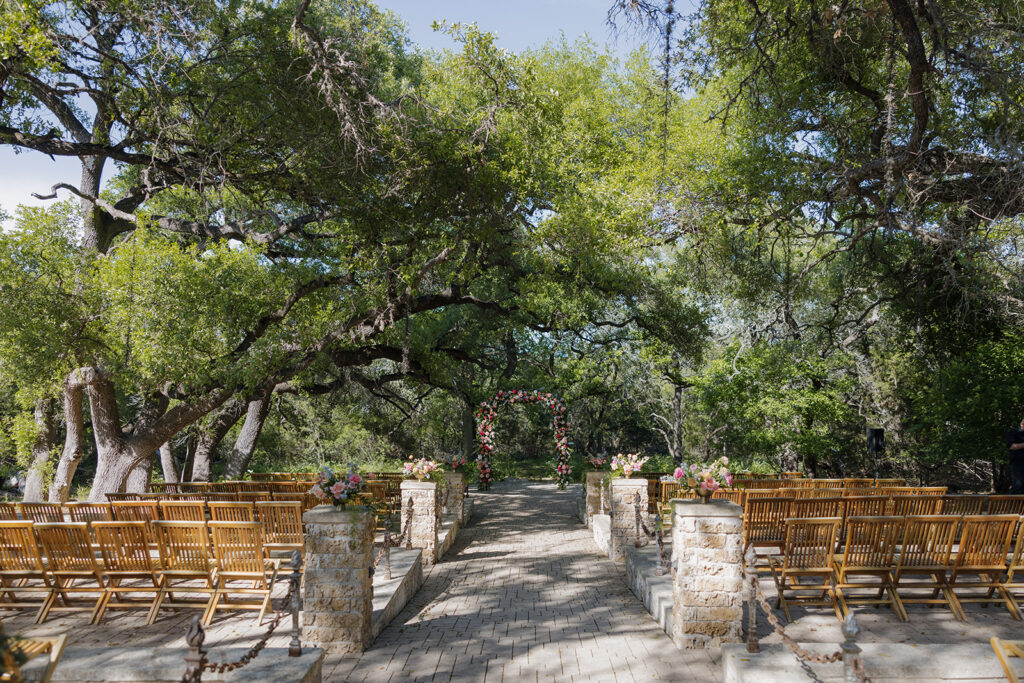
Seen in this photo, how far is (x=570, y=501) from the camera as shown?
1859cm

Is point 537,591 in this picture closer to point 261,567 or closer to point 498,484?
point 261,567

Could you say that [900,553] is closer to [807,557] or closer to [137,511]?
[807,557]

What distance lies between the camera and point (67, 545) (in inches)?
226

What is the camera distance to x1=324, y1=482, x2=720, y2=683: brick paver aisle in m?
4.88

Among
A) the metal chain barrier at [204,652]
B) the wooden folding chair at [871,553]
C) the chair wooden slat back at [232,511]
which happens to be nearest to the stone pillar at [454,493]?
the chair wooden slat back at [232,511]

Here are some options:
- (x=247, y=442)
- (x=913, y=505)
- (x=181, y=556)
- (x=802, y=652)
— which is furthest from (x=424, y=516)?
(x=247, y=442)

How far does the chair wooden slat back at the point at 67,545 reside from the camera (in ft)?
18.5

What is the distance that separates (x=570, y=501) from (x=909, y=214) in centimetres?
1222

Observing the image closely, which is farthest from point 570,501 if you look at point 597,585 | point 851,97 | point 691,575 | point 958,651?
point 958,651

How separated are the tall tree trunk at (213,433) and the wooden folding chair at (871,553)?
1191 centimetres

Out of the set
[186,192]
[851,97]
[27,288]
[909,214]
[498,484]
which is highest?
[851,97]

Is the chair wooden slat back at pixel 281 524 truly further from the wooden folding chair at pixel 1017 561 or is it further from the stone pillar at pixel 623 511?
the wooden folding chair at pixel 1017 561

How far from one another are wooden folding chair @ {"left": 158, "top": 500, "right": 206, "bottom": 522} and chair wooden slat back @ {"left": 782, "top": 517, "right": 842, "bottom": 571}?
5.31 meters

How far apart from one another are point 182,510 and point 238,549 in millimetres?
1251
